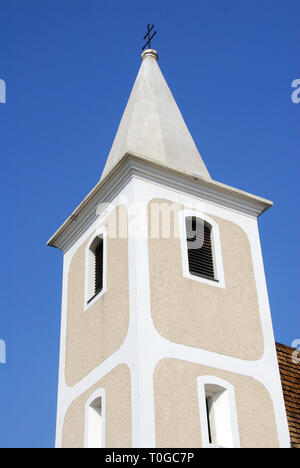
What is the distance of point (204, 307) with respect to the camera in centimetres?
1451

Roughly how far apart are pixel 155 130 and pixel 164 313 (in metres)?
5.42

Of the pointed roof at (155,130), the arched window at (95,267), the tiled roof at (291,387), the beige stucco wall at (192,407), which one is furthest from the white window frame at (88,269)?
the tiled roof at (291,387)

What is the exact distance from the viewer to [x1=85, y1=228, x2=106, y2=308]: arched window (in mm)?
15688

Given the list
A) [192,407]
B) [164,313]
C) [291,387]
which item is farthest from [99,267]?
[291,387]

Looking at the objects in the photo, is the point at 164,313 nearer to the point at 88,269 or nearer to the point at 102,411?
the point at 102,411

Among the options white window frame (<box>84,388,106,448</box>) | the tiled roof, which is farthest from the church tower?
the tiled roof

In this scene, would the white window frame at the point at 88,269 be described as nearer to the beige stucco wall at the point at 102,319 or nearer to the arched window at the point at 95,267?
the arched window at the point at 95,267

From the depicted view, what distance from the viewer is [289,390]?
54.0ft

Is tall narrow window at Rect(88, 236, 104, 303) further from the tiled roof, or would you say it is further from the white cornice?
the tiled roof

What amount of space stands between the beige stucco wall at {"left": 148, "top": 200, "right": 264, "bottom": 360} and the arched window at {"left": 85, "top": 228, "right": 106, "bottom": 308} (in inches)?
55.2

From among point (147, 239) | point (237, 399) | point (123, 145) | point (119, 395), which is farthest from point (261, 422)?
point (123, 145)
